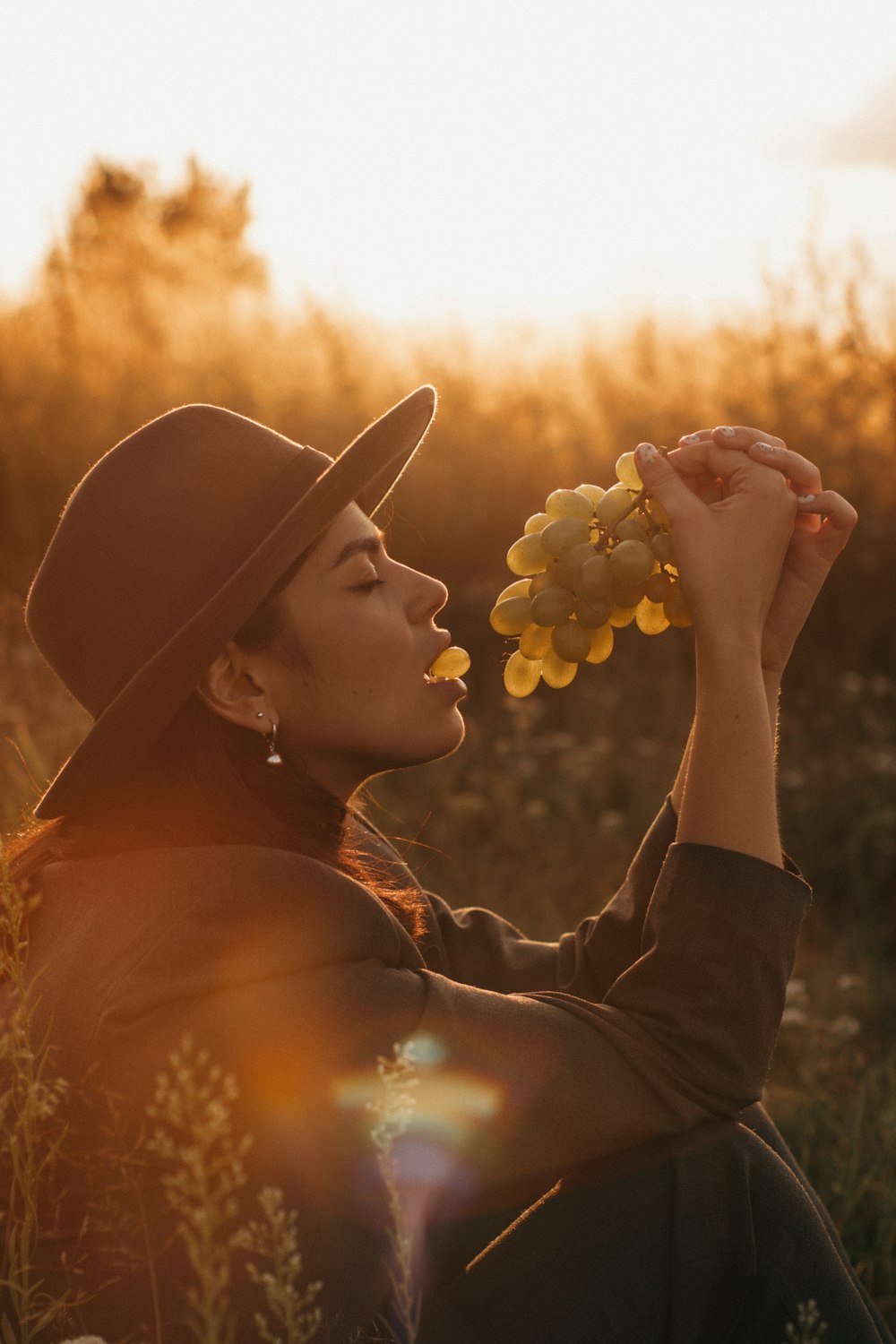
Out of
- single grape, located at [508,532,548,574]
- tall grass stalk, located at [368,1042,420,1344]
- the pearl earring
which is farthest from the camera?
single grape, located at [508,532,548,574]

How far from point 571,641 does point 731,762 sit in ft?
0.91

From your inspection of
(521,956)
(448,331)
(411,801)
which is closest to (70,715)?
(411,801)

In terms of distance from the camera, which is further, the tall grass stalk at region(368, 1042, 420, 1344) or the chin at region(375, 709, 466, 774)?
the chin at region(375, 709, 466, 774)

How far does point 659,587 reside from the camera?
1.74 m

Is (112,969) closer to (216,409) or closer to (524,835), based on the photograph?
(216,409)

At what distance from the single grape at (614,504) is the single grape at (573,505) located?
24mm

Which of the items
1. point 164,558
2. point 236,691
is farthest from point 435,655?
point 164,558

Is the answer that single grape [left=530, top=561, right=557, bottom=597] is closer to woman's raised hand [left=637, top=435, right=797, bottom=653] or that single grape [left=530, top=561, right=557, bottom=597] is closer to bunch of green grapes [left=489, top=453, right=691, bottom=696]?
bunch of green grapes [left=489, top=453, right=691, bottom=696]

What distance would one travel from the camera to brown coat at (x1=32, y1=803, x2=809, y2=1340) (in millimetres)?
1381

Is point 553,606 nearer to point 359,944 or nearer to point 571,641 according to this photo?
point 571,641

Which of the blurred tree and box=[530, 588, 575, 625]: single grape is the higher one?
box=[530, 588, 575, 625]: single grape

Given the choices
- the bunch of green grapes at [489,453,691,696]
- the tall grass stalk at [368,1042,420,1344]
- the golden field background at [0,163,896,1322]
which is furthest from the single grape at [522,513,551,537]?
the golden field background at [0,163,896,1322]

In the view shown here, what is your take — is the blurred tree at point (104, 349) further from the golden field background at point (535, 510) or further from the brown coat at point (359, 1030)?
the brown coat at point (359, 1030)

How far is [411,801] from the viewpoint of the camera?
441cm
